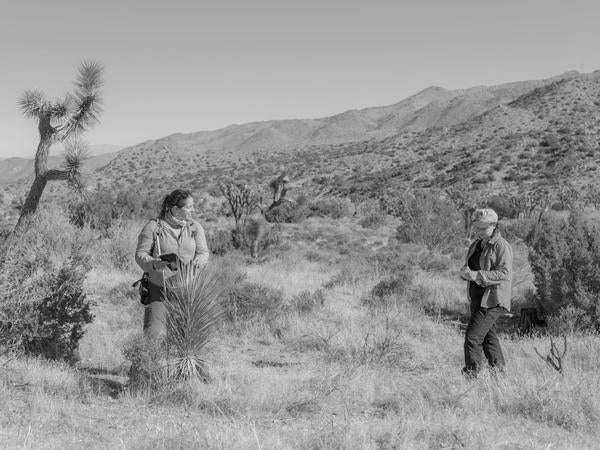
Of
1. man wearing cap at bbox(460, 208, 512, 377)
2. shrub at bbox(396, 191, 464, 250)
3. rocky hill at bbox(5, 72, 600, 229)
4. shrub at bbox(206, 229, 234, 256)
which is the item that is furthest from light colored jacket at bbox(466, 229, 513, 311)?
rocky hill at bbox(5, 72, 600, 229)

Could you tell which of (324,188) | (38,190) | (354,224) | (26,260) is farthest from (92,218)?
(324,188)

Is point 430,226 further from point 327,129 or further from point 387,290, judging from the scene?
point 327,129

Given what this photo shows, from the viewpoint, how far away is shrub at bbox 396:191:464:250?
17.0 m

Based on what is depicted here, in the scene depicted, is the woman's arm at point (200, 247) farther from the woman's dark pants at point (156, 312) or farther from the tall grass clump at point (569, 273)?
the tall grass clump at point (569, 273)

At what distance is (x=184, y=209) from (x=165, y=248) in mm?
362

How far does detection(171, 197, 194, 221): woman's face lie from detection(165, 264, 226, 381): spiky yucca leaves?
1.43ft

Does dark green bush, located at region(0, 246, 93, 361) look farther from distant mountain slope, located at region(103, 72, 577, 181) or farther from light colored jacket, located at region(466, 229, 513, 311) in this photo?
distant mountain slope, located at region(103, 72, 577, 181)

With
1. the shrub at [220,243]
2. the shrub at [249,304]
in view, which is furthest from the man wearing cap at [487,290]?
the shrub at [220,243]

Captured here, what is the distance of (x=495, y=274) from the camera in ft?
16.8

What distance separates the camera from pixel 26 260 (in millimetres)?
6020

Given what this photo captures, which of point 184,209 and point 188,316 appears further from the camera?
point 184,209

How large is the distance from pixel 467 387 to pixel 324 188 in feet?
120

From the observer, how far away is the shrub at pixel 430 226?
17.0 meters

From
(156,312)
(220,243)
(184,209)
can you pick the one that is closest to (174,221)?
(184,209)
